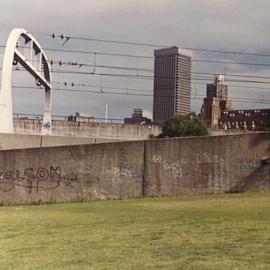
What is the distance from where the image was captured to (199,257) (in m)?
9.47

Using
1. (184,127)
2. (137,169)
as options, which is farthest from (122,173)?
(184,127)

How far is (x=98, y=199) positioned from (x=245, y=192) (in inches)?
226

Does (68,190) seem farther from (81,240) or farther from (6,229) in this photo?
(81,240)

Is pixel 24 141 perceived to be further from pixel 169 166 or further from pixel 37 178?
pixel 169 166

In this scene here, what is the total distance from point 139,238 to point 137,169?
43.9ft

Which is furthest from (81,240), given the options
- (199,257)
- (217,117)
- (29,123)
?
(217,117)

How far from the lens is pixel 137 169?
25.4 metres

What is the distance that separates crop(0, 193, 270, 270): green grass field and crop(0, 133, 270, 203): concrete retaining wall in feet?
16.6

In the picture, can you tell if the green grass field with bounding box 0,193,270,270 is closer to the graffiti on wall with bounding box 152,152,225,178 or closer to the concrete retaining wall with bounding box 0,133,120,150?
the graffiti on wall with bounding box 152,152,225,178

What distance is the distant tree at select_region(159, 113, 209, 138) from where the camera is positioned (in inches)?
3184

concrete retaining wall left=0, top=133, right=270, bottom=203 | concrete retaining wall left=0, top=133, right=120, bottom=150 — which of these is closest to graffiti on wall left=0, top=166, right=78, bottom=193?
concrete retaining wall left=0, top=133, right=270, bottom=203

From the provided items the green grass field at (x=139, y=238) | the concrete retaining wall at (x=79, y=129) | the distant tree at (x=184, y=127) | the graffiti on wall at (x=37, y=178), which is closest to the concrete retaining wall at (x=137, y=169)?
the graffiti on wall at (x=37, y=178)

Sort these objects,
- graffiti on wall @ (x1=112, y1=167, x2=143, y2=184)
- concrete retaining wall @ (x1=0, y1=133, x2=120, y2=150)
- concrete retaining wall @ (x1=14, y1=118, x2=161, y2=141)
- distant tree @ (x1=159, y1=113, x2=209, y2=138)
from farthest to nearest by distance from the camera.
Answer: distant tree @ (x1=159, y1=113, x2=209, y2=138), concrete retaining wall @ (x1=14, y1=118, x2=161, y2=141), concrete retaining wall @ (x1=0, y1=133, x2=120, y2=150), graffiti on wall @ (x1=112, y1=167, x2=143, y2=184)

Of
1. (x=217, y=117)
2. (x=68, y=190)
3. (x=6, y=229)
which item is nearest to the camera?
(x=6, y=229)
